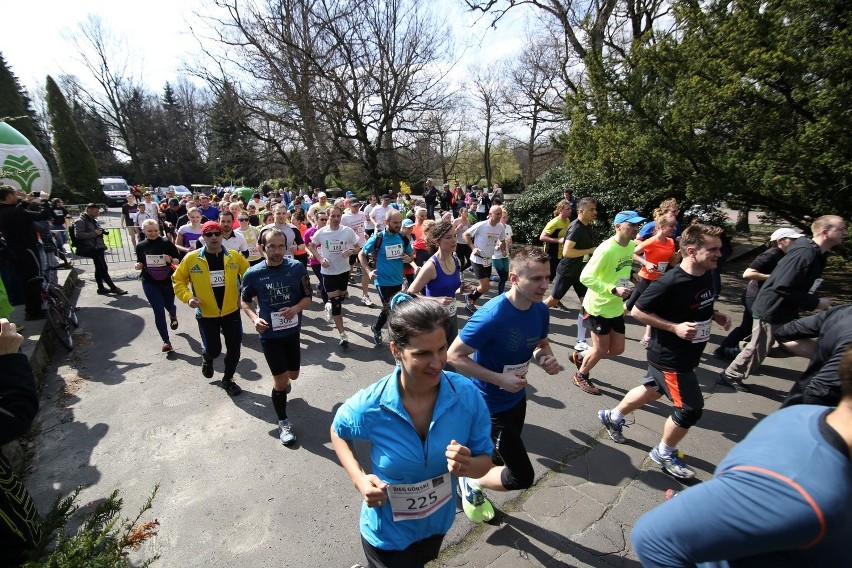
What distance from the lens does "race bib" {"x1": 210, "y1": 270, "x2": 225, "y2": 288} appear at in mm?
4680

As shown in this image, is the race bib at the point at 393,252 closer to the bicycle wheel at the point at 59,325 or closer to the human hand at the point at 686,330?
the human hand at the point at 686,330

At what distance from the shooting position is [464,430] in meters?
1.88

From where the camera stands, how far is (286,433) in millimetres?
4102

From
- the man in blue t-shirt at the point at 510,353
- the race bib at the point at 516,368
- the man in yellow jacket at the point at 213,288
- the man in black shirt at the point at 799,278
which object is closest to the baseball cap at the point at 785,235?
the man in black shirt at the point at 799,278

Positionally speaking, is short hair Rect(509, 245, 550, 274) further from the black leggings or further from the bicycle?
the bicycle

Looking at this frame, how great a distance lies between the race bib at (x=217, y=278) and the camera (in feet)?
15.4

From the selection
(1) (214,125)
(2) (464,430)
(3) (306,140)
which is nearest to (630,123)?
(2) (464,430)

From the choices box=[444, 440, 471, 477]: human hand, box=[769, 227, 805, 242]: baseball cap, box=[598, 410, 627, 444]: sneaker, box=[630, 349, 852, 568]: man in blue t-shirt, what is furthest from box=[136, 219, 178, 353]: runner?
box=[769, 227, 805, 242]: baseball cap

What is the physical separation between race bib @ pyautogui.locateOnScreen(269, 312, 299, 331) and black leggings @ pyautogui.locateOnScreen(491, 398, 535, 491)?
7.52 ft

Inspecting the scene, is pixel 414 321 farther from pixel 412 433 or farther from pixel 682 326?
pixel 682 326

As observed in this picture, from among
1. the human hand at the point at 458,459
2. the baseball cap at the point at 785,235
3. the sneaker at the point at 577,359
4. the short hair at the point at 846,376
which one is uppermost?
the short hair at the point at 846,376

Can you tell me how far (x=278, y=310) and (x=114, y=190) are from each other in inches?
1526

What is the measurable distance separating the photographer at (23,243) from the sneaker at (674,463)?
8.79 metres

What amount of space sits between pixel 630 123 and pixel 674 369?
21.0 ft
